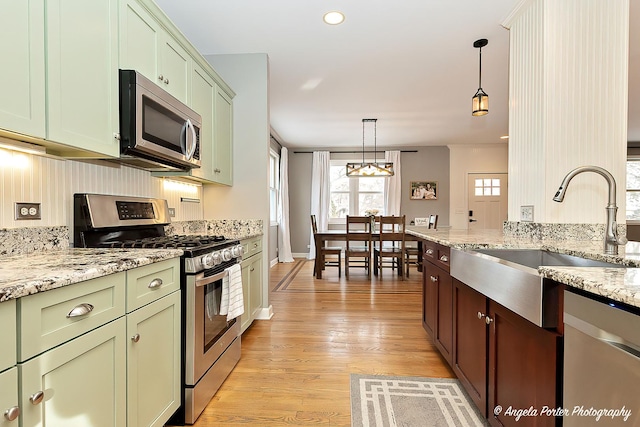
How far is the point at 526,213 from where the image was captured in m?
2.33

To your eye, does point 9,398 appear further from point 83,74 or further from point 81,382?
point 83,74

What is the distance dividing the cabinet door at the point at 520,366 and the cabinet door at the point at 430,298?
85 centimetres

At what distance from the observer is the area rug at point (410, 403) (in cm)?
163

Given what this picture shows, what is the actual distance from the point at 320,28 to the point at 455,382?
275 cm

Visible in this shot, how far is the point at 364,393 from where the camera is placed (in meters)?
1.88

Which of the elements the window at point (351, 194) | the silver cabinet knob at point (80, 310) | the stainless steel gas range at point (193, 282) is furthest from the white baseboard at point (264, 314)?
the window at point (351, 194)

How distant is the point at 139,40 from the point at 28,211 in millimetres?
1013

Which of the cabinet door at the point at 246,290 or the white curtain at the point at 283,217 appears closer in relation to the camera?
the cabinet door at the point at 246,290

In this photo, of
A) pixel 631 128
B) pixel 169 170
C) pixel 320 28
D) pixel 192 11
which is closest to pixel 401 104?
pixel 320 28

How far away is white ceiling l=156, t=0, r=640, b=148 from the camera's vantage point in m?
2.46

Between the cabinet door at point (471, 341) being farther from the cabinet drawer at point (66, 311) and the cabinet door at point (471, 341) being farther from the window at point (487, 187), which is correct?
the window at point (487, 187)

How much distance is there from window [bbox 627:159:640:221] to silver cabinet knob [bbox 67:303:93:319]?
925cm

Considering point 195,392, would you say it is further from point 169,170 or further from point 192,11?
point 192,11

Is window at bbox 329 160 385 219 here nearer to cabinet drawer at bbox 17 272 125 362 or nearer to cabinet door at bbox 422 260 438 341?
cabinet door at bbox 422 260 438 341
